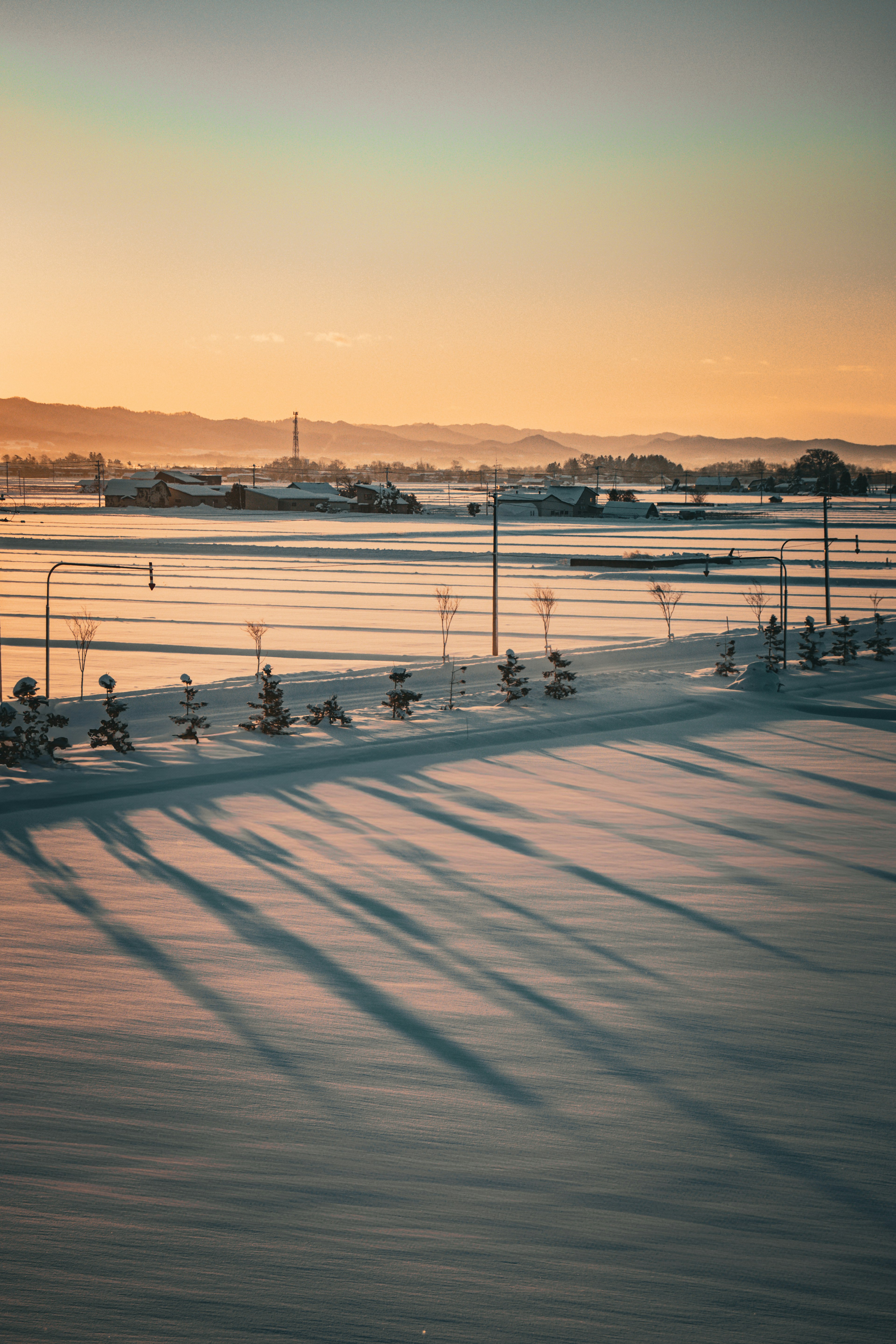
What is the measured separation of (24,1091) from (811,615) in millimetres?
32579

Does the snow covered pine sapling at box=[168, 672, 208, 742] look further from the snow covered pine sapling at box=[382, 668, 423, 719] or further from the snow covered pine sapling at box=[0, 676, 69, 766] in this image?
the snow covered pine sapling at box=[382, 668, 423, 719]

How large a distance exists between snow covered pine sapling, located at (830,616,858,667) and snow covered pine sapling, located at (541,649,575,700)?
7.53 m

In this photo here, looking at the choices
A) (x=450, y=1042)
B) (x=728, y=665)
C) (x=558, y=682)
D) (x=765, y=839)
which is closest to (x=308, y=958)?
(x=450, y=1042)

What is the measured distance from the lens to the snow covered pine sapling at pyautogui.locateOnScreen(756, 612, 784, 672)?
23.4 m

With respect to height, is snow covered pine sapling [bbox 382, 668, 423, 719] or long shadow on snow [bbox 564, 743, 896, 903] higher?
snow covered pine sapling [bbox 382, 668, 423, 719]

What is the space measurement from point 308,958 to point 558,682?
13.2 metres

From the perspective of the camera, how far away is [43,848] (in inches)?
458

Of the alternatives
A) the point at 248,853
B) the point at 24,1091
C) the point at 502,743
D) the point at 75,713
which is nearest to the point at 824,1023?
the point at 24,1091

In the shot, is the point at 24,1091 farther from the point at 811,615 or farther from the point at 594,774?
the point at 811,615

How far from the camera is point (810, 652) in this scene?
81.9ft

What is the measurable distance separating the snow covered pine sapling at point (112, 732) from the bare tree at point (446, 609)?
1067cm

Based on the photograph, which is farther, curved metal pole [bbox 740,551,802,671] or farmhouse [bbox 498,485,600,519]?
farmhouse [bbox 498,485,600,519]

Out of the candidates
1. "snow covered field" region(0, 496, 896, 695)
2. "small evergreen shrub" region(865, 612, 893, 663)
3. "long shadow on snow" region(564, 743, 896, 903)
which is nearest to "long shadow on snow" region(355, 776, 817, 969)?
"long shadow on snow" region(564, 743, 896, 903)

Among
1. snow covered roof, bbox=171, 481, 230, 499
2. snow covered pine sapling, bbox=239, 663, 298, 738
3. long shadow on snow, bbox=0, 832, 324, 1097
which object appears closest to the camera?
long shadow on snow, bbox=0, 832, 324, 1097
